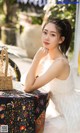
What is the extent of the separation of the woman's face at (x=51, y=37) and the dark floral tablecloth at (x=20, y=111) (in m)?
0.43

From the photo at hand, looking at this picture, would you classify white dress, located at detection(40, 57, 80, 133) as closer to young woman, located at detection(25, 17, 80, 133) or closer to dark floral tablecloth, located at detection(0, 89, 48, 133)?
young woman, located at detection(25, 17, 80, 133)

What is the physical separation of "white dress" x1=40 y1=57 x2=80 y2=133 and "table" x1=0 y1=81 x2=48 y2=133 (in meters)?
0.16

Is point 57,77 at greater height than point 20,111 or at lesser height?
greater

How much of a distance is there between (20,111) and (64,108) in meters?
0.41

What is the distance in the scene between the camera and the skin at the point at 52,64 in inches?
137

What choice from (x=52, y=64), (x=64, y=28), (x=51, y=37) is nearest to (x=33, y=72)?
(x=52, y=64)

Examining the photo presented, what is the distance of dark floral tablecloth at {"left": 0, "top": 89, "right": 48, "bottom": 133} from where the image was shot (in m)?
3.29

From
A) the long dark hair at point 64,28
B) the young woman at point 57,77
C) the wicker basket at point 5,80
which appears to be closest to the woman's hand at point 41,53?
the young woman at point 57,77

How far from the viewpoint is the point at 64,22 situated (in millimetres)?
3602

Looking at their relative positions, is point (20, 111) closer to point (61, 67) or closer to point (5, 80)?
point (5, 80)

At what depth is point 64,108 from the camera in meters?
3.54

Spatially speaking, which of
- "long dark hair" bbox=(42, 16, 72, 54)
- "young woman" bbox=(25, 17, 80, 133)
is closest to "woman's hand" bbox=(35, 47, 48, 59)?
"young woman" bbox=(25, 17, 80, 133)

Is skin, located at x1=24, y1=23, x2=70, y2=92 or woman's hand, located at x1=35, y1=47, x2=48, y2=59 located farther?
woman's hand, located at x1=35, y1=47, x2=48, y2=59

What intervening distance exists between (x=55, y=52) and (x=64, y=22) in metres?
0.26
